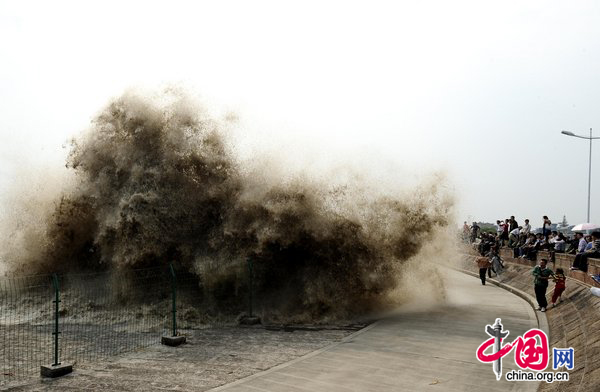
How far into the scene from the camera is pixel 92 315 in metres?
14.0

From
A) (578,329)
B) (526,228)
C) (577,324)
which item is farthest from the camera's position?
(526,228)

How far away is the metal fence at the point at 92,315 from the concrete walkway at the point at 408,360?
3.57 metres

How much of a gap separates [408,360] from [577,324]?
3.32 meters

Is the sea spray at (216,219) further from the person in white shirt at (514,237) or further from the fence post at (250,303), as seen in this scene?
the person in white shirt at (514,237)

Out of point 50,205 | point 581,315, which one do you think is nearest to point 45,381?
point 581,315

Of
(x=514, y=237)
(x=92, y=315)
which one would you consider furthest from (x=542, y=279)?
(x=92, y=315)

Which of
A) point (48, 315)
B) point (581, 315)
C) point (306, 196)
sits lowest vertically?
point (48, 315)

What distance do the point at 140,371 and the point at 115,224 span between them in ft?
25.4

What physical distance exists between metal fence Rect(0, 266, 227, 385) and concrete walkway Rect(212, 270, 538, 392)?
357 cm

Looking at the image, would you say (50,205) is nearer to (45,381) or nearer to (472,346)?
(45,381)

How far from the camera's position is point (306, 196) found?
1423 centimetres

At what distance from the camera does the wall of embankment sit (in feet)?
21.4

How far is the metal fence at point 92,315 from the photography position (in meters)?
10.2

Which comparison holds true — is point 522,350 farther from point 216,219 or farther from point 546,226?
point 546,226
